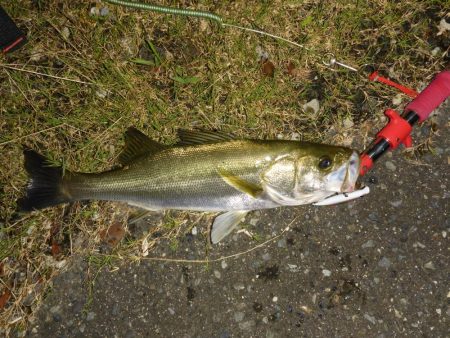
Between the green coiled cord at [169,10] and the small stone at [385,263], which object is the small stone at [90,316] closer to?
the small stone at [385,263]

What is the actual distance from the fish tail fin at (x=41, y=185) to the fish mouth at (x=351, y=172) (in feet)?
8.17

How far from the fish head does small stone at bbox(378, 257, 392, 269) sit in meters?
0.85

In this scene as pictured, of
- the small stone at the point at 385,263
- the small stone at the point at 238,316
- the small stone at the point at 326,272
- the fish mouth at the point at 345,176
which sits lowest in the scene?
the small stone at the point at 238,316

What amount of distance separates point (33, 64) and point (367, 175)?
3669mm

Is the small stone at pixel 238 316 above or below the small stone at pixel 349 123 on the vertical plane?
below

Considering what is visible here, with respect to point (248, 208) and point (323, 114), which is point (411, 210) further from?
point (248, 208)

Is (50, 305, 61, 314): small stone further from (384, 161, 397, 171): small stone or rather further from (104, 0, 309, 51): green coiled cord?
(384, 161, 397, 171): small stone

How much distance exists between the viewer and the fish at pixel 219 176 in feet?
9.69

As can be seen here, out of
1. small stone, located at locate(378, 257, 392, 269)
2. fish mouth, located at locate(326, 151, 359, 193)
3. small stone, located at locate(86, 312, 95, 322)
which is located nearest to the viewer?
fish mouth, located at locate(326, 151, 359, 193)

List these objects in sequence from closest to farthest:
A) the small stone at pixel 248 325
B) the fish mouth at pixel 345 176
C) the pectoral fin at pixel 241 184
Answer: the fish mouth at pixel 345 176 → the pectoral fin at pixel 241 184 → the small stone at pixel 248 325

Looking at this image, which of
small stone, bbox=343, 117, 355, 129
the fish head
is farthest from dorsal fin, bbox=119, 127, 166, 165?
small stone, bbox=343, 117, 355, 129

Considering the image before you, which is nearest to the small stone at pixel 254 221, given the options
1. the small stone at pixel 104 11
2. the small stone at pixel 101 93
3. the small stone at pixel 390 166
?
the small stone at pixel 390 166

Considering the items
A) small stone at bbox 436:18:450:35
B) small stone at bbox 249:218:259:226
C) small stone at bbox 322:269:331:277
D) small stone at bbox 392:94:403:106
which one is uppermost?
small stone at bbox 436:18:450:35

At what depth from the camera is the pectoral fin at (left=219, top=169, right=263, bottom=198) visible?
3.00m
